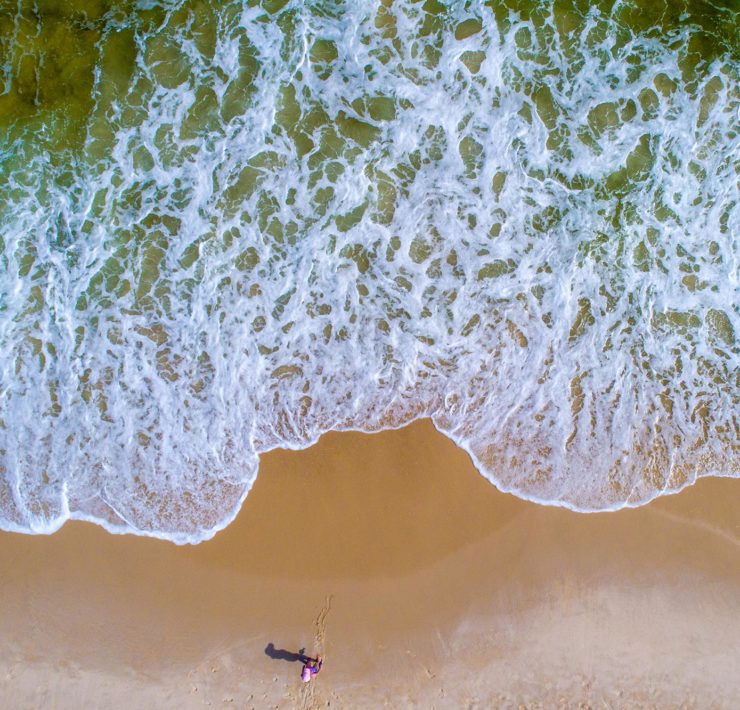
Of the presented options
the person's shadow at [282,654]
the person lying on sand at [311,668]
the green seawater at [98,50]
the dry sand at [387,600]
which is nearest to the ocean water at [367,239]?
the green seawater at [98,50]

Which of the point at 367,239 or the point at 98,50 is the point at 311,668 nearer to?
the point at 367,239

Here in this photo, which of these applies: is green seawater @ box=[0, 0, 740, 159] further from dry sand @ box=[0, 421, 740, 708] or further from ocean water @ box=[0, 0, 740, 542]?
dry sand @ box=[0, 421, 740, 708]

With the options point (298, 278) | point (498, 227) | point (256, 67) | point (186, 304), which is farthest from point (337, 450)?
point (256, 67)

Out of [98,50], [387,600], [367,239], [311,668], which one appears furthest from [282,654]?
[98,50]

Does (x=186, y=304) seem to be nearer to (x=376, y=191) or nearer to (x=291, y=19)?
(x=376, y=191)

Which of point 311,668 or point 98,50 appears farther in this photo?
point 98,50

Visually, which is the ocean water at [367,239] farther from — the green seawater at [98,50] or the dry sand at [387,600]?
the dry sand at [387,600]

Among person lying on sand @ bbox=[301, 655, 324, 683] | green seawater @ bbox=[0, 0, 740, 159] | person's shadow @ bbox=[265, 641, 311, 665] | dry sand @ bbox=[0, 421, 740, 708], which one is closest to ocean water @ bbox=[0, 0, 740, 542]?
green seawater @ bbox=[0, 0, 740, 159]
